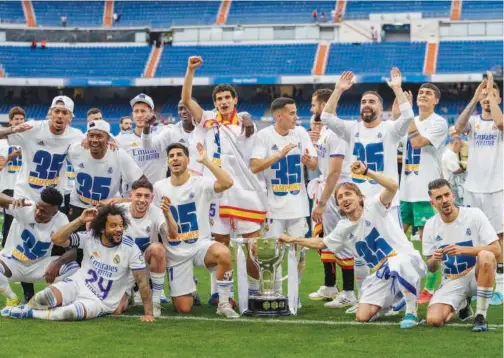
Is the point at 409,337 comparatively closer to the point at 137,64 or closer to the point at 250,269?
the point at 250,269

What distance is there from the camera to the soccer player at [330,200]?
29.1 feet

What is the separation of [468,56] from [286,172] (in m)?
31.7

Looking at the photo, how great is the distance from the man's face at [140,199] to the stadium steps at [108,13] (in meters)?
36.5

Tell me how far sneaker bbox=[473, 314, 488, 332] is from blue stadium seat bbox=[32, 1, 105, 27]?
38085 millimetres

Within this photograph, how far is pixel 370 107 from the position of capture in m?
8.59

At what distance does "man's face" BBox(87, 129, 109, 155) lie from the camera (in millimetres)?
8656

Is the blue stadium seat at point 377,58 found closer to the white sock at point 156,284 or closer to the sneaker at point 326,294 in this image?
the sneaker at point 326,294

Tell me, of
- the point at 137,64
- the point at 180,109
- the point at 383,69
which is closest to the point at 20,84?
the point at 137,64

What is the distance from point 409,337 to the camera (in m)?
7.05

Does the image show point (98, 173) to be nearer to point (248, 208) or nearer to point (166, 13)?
point (248, 208)

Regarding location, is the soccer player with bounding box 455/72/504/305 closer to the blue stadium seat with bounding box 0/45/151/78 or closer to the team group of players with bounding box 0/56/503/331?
the team group of players with bounding box 0/56/503/331

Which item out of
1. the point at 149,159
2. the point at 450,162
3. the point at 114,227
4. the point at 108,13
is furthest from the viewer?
the point at 108,13

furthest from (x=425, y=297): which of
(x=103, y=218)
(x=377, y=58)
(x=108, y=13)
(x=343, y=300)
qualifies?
(x=108, y=13)

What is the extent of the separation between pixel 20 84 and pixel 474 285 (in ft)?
114
